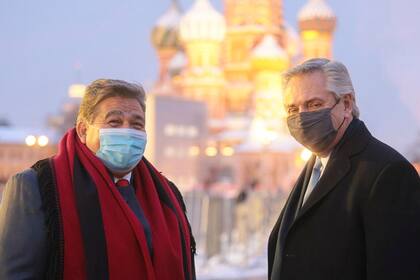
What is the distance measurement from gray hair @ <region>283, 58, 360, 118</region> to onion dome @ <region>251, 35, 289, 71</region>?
1661 inches

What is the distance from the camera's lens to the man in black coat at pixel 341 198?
3004 mm

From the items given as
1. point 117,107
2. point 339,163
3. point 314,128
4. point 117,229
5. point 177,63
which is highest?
point 177,63

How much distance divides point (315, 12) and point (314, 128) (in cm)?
4578

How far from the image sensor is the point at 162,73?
175ft

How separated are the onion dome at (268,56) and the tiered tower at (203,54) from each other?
219 cm

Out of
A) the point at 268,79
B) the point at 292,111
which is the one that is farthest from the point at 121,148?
the point at 268,79

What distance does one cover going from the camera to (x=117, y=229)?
3.07 metres

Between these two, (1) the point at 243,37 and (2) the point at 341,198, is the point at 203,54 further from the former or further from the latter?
(2) the point at 341,198

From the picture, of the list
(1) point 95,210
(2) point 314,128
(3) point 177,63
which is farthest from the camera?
(3) point 177,63

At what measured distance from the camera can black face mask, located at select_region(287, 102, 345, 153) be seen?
317 centimetres

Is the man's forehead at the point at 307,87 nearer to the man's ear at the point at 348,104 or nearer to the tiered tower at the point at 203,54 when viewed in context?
the man's ear at the point at 348,104

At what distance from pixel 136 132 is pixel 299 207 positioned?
1.99 feet

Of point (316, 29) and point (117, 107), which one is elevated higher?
point (316, 29)

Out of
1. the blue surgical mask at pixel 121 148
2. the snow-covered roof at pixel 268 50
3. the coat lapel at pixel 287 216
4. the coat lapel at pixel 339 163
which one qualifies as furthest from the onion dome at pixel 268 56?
the blue surgical mask at pixel 121 148
